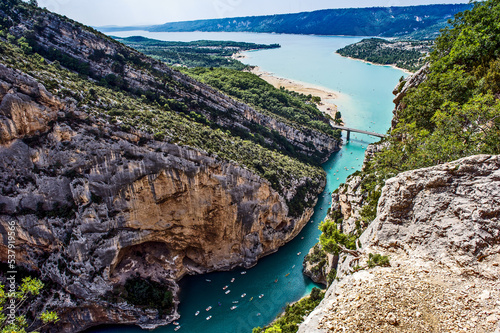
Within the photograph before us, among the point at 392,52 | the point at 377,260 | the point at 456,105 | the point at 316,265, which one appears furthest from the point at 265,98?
the point at 392,52

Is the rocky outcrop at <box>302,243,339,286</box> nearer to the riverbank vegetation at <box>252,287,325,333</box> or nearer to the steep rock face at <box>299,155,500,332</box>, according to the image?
the riverbank vegetation at <box>252,287,325,333</box>

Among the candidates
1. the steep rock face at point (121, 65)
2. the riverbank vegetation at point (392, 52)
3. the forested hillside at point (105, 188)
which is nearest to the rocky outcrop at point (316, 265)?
the forested hillside at point (105, 188)

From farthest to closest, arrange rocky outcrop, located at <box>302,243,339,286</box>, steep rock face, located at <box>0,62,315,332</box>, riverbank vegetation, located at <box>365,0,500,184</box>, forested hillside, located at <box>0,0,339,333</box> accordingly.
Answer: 1. rocky outcrop, located at <box>302,243,339,286</box>
2. forested hillside, located at <box>0,0,339,333</box>
3. steep rock face, located at <box>0,62,315,332</box>
4. riverbank vegetation, located at <box>365,0,500,184</box>

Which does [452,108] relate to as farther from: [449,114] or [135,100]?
[135,100]

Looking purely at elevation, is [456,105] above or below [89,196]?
above

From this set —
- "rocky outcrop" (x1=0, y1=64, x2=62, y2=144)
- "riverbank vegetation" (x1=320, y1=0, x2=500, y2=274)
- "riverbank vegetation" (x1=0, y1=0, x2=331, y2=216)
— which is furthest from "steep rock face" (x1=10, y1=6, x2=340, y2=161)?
"riverbank vegetation" (x1=320, y1=0, x2=500, y2=274)

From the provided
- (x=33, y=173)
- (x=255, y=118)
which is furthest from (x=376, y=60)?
(x=33, y=173)
